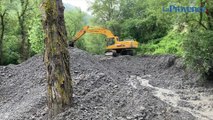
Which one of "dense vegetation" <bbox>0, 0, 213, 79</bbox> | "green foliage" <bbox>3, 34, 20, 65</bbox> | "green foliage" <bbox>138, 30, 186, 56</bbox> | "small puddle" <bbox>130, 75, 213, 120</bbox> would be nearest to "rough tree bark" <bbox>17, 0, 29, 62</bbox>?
"dense vegetation" <bbox>0, 0, 213, 79</bbox>

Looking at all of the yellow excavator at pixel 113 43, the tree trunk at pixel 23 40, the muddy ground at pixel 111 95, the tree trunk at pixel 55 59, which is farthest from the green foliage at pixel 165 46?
the tree trunk at pixel 55 59

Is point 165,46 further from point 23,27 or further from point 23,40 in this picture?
point 23,27

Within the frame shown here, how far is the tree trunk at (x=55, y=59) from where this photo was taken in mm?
5555

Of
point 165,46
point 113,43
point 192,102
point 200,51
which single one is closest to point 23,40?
point 113,43

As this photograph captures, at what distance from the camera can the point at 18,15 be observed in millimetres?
22281

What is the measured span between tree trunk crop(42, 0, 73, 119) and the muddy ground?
32 centimetres

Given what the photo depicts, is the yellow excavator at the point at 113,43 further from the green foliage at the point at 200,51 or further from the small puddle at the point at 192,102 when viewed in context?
the small puddle at the point at 192,102

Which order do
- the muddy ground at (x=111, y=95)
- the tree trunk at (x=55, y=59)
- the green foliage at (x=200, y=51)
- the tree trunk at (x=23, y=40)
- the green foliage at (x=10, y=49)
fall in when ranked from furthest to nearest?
the green foliage at (x=10, y=49) → the tree trunk at (x=23, y=40) → the green foliage at (x=200, y=51) → the muddy ground at (x=111, y=95) → the tree trunk at (x=55, y=59)

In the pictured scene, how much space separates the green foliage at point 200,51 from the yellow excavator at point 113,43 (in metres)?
7.80

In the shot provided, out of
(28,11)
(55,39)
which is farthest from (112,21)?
(55,39)

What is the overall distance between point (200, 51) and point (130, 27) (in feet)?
56.1

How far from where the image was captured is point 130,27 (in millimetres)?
25828

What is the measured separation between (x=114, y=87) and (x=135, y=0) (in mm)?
20639

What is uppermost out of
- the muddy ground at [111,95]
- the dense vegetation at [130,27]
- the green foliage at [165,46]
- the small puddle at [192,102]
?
the dense vegetation at [130,27]
